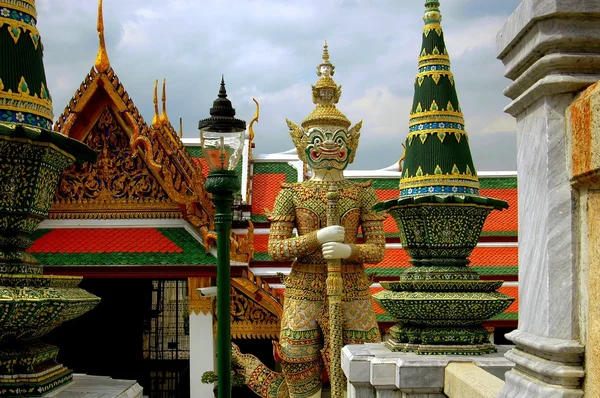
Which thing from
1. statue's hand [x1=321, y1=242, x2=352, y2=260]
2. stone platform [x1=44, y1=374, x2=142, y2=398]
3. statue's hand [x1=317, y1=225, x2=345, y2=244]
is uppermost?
statue's hand [x1=317, y1=225, x2=345, y2=244]

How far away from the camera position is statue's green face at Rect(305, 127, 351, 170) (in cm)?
688

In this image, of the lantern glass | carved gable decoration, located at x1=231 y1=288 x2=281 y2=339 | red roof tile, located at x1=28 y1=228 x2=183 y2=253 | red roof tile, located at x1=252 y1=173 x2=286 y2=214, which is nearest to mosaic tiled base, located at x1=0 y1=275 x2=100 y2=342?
the lantern glass

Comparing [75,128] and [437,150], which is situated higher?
[75,128]

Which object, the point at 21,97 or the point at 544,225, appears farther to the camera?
the point at 21,97

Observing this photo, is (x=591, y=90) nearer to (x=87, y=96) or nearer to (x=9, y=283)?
(x=9, y=283)

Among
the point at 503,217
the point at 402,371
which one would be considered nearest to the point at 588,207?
the point at 402,371

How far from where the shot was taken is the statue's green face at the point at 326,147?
6.88 meters

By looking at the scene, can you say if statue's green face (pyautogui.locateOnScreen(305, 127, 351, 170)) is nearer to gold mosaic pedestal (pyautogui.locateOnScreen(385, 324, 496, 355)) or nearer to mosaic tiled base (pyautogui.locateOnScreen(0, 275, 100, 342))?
gold mosaic pedestal (pyautogui.locateOnScreen(385, 324, 496, 355))

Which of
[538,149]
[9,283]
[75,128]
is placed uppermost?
[75,128]

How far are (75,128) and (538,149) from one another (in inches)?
297

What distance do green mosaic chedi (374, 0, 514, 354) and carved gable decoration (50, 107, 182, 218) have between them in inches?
162

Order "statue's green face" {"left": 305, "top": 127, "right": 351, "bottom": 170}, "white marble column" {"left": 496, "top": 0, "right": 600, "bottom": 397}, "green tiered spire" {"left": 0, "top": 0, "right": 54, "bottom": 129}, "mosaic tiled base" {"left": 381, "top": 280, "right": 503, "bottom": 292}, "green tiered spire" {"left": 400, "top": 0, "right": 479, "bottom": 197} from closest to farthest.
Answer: "white marble column" {"left": 496, "top": 0, "right": 600, "bottom": 397} < "green tiered spire" {"left": 0, "top": 0, "right": 54, "bottom": 129} < "mosaic tiled base" {"left": 381, "top": 280, "right": 503, "bottom": 292} < "green tiered spire" {"left": 400, "top": 0, "right": 479, "bottom": 197} < "statue's green face" {"left": 305, "top": 127, "right": 351, "bottom": 170}

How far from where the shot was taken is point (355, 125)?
7.03m

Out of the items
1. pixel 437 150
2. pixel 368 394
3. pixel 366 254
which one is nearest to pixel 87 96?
pixel 366 254
